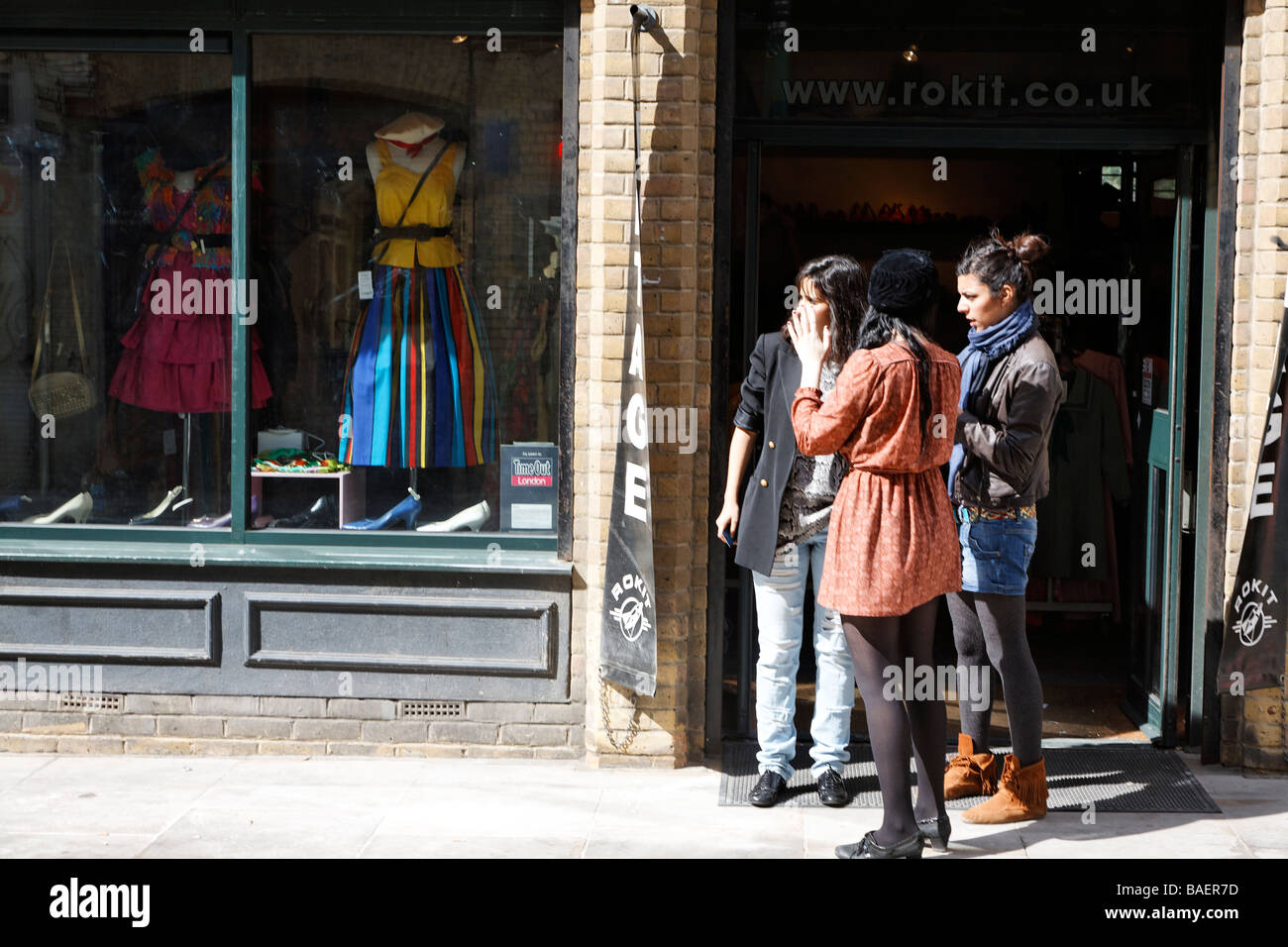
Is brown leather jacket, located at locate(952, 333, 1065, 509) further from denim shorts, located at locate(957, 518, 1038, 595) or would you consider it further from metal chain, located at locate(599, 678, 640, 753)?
metal chain, located at locate(599, 678, 640, 753)

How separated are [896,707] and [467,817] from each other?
1680 mm

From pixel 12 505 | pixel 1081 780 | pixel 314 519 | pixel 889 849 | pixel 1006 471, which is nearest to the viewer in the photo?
pixel 889 849

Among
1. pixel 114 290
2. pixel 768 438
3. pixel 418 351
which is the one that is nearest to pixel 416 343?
pixel 418 351

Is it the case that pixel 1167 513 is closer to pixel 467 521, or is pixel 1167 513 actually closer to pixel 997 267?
pixel 997 267

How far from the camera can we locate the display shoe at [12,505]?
6.58m

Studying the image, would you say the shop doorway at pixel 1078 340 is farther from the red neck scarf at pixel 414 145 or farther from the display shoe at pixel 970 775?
the red neck scarf at pixel 414 145

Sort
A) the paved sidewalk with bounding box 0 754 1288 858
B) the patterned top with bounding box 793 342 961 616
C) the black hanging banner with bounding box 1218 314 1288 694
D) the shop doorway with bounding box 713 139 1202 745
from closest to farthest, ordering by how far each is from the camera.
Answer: the patterned top with bounding box 793 342 961 616, the paved sidewalk with bounding box 0 754 1288 858, the black hanging banner with bounding box 1218 314 1288 694, the shop doorway with bounding box 713 139 1202 745

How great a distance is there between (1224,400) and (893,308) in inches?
77.2

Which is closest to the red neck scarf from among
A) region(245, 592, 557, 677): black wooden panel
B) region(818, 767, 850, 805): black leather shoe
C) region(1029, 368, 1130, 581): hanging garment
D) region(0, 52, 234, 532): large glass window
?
region(0, 52, 234, 532): large glass window

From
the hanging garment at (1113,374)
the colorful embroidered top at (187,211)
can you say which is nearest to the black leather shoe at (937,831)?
the hanging garment at (1113,374)

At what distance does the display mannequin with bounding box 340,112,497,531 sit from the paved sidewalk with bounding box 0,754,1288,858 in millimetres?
1168

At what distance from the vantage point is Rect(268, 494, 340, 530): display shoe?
21.1 feet

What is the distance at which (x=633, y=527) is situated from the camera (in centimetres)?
561

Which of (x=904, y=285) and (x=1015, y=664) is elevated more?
(x=904, y=285)
